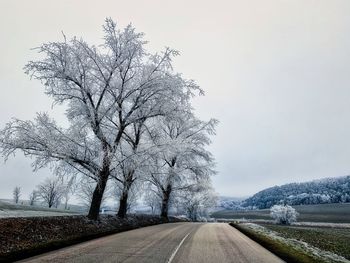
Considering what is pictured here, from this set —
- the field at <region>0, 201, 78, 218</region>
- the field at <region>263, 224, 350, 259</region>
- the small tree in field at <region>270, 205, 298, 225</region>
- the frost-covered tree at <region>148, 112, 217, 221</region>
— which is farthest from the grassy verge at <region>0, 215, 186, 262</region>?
the small tree in field at <region>270, 205, 298, 225</region>

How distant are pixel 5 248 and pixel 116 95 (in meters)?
13.7

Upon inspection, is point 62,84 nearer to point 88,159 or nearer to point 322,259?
point 88,159

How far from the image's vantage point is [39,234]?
13.4m

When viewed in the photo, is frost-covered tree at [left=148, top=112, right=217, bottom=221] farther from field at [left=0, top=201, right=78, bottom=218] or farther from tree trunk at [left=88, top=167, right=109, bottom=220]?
tree trunk at [left=88, top=167, right=109, bottom=220]

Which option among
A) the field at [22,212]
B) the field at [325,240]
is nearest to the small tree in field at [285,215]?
the field at [325,240]

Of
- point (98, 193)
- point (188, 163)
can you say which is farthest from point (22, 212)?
point (188, 163)

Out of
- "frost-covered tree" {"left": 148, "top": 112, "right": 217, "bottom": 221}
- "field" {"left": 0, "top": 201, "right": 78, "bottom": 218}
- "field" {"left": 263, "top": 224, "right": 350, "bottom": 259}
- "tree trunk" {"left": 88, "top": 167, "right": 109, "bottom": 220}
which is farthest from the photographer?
"frost-covered tree" {"left": 148, "top": 112, "right": 217, "bottom": 221}

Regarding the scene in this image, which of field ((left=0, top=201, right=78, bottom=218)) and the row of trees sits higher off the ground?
the row of trees

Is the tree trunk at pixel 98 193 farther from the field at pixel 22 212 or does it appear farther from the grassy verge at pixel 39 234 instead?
the field at pixel 22 212

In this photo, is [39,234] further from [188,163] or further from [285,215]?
[285,215]

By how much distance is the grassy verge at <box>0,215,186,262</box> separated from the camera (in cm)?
1080

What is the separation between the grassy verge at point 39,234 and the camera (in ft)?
35.4

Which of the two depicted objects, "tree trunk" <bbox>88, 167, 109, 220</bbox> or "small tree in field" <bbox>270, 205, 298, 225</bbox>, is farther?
"small tree in field" <bbox>270, 205, 298, 225</bbox>

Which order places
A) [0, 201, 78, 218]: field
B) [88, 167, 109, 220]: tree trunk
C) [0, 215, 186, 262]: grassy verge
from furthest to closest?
[88, 167, 109, 220]: tree trunk, [0, 201, 78, 218]: field, [0, 215, 186, 262]: grassy verge
